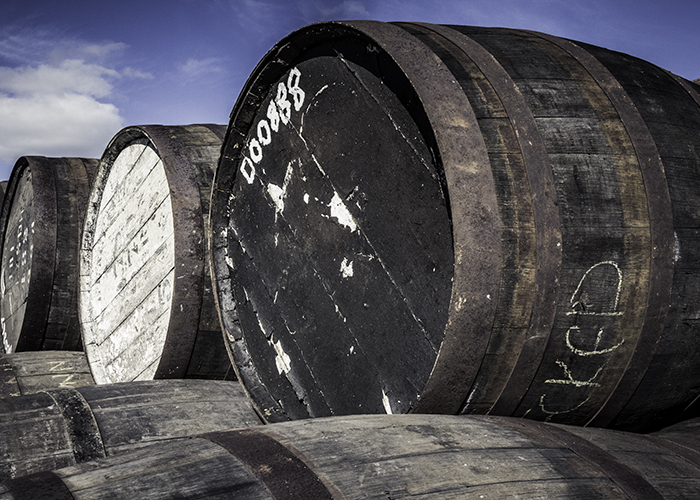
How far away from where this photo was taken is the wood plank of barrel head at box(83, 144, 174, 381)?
2.85 meters

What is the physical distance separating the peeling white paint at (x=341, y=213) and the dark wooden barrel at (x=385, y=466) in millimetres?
743

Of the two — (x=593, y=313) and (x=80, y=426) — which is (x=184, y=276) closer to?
(x=80, y=426)

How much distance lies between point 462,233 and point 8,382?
2.61 m

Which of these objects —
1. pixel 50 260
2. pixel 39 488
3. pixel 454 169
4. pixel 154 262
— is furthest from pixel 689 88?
pixel 50 260

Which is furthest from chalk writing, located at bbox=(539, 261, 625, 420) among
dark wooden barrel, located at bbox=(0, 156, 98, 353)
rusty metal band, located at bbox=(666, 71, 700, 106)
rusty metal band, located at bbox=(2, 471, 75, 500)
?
dark wooden barrel, located at bbox=(0, 156, 98, 353)

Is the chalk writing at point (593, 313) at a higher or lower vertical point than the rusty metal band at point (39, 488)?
higher

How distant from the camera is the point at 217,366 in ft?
9.09

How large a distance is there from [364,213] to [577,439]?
91 centimetres

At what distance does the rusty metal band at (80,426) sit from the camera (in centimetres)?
190

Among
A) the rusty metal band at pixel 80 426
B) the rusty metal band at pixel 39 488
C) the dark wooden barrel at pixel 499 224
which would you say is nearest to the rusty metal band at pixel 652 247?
the dark wooden barrel at pixel 499 224

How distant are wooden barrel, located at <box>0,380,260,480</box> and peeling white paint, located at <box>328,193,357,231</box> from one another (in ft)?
3.15

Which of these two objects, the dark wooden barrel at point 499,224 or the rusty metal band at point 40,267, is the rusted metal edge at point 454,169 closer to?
the dark wooden barrel at point 499,224

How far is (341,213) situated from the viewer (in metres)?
2.01

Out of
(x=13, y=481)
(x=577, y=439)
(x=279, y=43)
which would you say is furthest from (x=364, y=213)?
(x=13, y=481)
